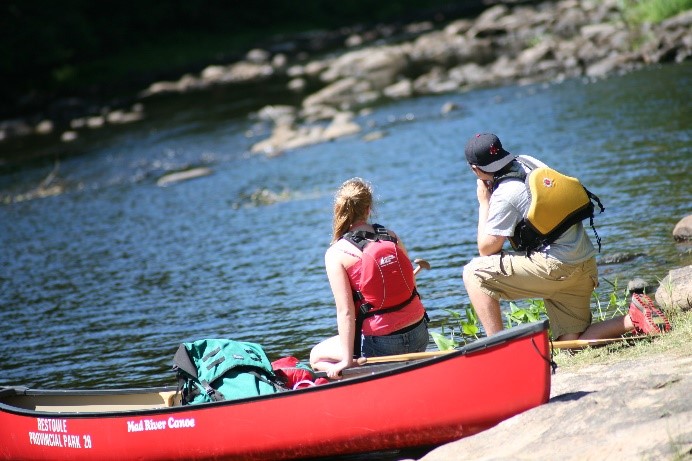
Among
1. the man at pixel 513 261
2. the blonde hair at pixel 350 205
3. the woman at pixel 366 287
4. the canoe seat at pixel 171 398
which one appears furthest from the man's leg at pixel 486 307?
the canoe seat at pixel 171 398

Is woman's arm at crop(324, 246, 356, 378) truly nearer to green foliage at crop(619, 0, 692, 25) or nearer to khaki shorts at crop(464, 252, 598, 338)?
khaki shorts at crop(464, 252, 598, 338)

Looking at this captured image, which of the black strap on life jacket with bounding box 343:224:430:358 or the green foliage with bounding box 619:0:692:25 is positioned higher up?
Answer: the green foliage with bounding box 619:0:692:25

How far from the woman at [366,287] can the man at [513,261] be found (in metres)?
0.52

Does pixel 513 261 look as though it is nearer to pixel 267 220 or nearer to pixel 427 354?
pixel 427 354

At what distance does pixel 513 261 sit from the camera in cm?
687

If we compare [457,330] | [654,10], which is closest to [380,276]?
[457,330]

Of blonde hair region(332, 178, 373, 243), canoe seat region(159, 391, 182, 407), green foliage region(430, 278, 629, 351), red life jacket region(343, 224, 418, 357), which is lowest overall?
green foliage region(430, 278, 629, 351)

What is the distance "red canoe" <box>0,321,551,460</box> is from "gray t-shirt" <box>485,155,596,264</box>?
120 cm

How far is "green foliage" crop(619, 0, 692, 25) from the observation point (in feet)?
82.8

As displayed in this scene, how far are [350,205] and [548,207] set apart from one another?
1.35 metres

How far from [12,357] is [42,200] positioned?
10080 mm

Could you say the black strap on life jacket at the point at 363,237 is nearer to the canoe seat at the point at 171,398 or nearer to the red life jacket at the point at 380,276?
the red life jacket at the point at 380,276

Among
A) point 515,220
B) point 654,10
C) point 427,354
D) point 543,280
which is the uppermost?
point 654,10

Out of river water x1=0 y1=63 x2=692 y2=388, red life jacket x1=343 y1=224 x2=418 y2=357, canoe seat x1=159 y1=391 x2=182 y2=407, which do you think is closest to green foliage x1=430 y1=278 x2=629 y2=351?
river water x1=0 y1=63 x2=692 y2=388
